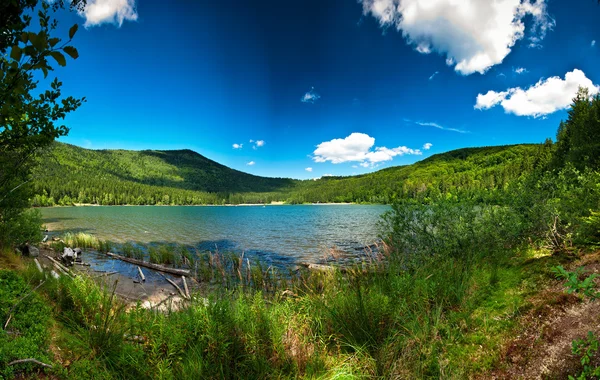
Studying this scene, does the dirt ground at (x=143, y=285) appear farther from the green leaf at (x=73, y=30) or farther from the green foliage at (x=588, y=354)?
the green foliage at (x=588, y=354)

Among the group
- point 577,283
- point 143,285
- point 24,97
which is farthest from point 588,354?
point 143,285

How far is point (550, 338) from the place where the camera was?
12.2ft

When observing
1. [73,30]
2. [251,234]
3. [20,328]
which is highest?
[73,30]

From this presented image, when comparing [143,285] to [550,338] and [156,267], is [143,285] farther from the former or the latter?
[550,338]

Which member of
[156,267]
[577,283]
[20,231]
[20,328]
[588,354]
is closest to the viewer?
[577,283]

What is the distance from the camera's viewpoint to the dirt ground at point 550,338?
3.28 metres

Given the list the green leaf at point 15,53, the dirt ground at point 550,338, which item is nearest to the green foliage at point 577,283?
the dirt ground at point 550,338

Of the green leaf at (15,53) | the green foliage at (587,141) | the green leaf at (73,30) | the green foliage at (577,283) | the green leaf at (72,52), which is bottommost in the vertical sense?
the green foliage at (577,283)

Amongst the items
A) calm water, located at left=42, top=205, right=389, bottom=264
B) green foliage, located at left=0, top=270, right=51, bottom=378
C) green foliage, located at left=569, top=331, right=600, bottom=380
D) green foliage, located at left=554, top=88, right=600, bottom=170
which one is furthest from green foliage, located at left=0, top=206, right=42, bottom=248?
green foliage, located at left=554, top=88, right=600, bottom=170

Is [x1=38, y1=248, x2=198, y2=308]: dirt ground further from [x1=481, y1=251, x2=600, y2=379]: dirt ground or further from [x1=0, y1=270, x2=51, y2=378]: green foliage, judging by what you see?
[x1=481, y1=251, x2=600, y2=379]: dirt ground

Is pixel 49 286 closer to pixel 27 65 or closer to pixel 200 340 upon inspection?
pixel 200 340

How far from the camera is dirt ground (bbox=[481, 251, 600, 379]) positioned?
3275 millimetres

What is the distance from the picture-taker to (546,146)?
247 ft

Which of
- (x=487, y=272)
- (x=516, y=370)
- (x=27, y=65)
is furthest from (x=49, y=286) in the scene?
(x=487, y=272)
